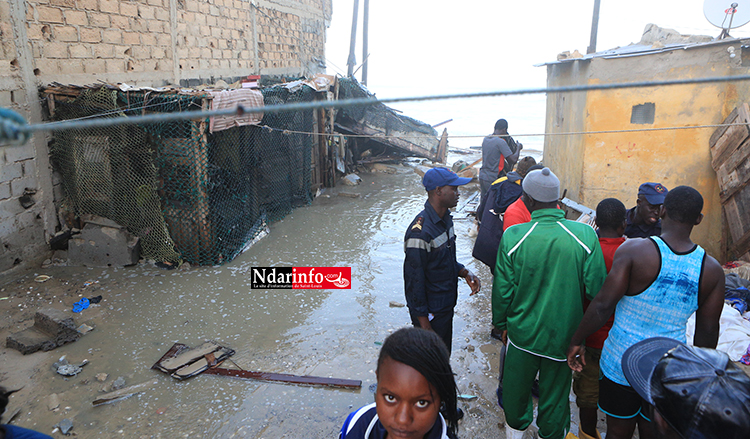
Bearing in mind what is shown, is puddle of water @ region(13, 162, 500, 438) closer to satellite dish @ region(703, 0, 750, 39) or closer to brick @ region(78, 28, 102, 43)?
brick @ region(78, 28, 102, 43)

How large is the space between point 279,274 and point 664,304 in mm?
4812

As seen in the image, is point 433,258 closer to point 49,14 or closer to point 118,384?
point 118,384

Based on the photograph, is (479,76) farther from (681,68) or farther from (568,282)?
(568,282)

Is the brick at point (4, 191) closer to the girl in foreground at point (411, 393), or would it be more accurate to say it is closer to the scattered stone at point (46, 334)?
the scattered stone at point (46, 334)

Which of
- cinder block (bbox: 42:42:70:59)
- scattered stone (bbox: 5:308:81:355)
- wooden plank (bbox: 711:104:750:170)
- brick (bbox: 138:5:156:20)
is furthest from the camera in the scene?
brick (bbox: 138:5:156:20)

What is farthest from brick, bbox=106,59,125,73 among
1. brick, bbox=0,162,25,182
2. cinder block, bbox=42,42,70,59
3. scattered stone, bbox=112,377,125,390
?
scattered stone, bbox=112,377,125,390

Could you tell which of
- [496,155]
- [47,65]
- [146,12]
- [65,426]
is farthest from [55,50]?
[496,155]

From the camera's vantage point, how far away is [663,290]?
2.33 meters

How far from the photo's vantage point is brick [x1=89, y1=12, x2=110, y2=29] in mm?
6613

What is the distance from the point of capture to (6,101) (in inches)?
213

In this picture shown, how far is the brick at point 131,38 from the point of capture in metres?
7.33

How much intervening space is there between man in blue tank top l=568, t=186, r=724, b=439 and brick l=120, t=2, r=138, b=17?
7957 millimetres

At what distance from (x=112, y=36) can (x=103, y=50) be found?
1.12 ft

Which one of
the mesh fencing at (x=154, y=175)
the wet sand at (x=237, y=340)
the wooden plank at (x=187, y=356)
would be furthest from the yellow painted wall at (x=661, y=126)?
the wooden plank at (x=187, y=356)
